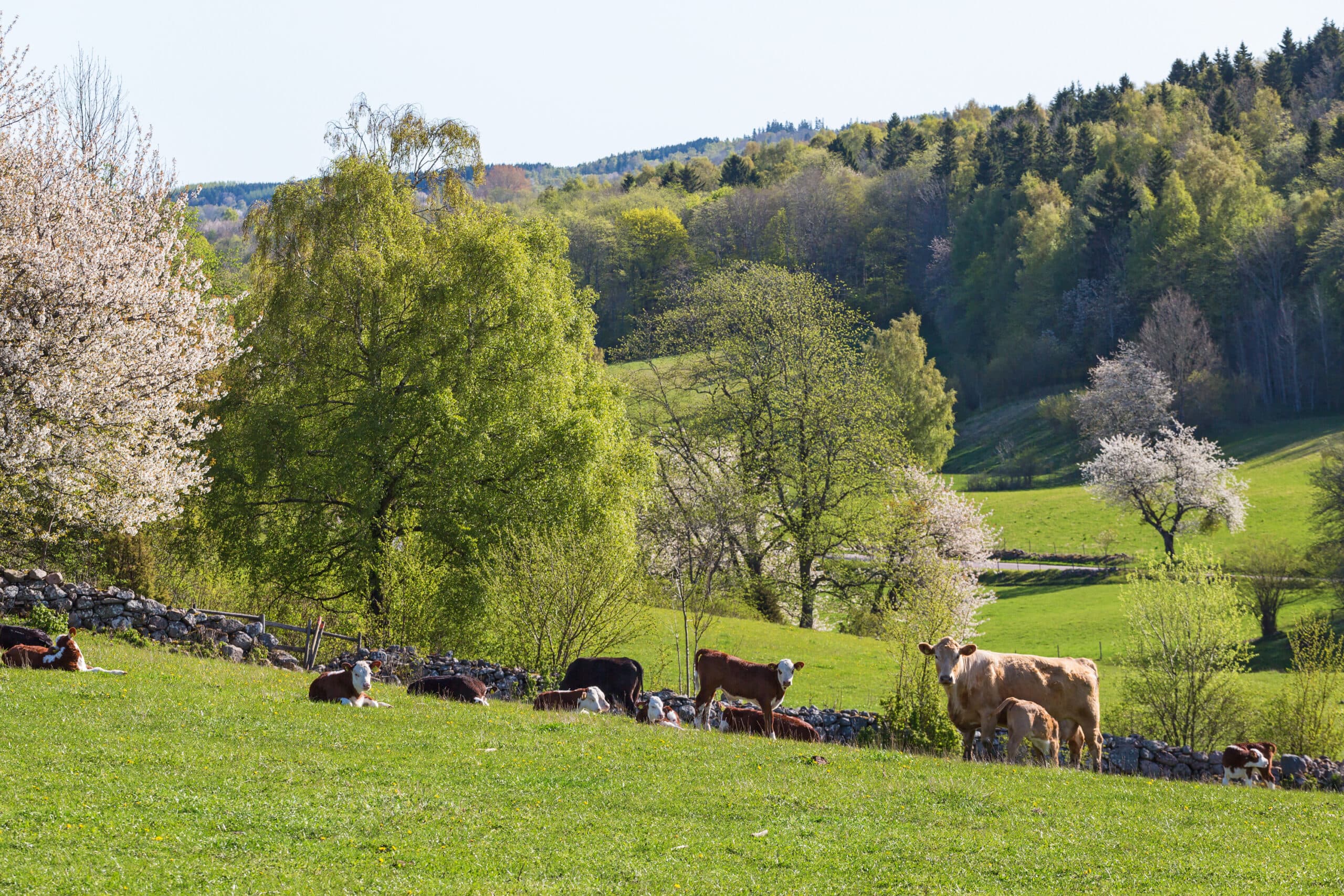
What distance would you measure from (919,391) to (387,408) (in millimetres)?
63138

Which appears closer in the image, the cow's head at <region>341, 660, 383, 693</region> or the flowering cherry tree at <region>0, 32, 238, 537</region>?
the cow's head at <region>341, 660, 383, 693</region>

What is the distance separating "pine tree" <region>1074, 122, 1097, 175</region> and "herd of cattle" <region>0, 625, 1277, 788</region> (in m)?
117

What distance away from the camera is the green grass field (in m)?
64.4

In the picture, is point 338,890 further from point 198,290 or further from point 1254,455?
point 1254,455

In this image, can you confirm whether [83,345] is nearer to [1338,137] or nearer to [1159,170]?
[1159,170]

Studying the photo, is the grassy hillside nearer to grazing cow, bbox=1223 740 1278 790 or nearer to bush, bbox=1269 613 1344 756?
grazing cow, bbox=1223 740 1278 790

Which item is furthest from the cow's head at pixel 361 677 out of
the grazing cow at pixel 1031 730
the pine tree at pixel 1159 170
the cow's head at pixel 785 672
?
the pine tree at pixel 1159 170

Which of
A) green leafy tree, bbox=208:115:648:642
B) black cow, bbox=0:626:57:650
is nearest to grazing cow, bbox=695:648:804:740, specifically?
green leafy tree, bbox=208:115:648:642

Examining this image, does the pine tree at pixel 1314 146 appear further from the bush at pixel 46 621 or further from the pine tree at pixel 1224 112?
the bush at pixel 46 621

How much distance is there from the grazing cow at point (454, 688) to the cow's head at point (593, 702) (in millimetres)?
1745

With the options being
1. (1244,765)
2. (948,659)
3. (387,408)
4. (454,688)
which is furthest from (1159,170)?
(454,688)

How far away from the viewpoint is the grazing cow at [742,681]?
1962cm

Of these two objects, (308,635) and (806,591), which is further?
(806,591)

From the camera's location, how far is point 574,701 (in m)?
19.9
